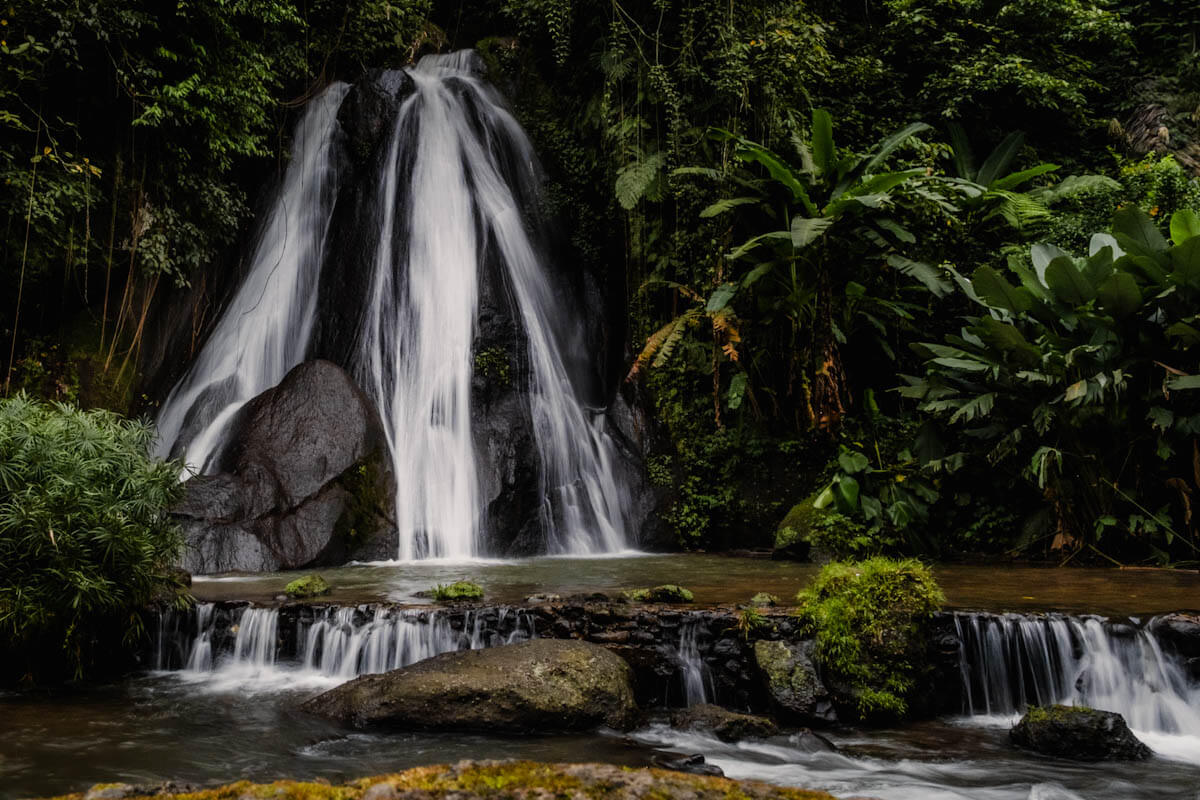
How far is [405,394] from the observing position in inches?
481

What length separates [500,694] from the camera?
5102 mm

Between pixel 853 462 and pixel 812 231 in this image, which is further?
pixel 812 231

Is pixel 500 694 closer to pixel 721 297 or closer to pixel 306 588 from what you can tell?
pixel 306 588

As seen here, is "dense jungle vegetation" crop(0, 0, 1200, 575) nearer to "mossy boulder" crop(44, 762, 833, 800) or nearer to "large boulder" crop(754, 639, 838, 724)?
"large boulder" crop(754, 639, 838, 724)

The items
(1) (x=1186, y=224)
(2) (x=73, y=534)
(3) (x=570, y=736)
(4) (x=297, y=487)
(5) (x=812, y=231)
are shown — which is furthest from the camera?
(4) (x=297, y=487)

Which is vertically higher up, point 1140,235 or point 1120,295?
point 1140,235

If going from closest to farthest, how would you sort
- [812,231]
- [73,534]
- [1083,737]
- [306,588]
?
1. [1083,737]
2. [73,534]
3. [306,588]
4. [812,231]

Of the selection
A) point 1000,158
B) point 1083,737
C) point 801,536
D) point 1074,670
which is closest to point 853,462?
point 801,536

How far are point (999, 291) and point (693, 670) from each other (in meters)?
5.72

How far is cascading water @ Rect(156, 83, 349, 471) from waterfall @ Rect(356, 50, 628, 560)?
4.23 feet

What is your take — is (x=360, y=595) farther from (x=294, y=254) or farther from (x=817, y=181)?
(x=294, y=254)

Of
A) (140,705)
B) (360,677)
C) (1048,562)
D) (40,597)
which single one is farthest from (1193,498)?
(40,597)

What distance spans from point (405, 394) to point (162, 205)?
457 centimetres

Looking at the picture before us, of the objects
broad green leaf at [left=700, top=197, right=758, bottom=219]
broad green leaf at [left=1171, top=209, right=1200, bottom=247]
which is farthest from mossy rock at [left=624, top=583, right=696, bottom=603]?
broad green leaf at [left=1171, top=209, right=1200, bottom=247]
